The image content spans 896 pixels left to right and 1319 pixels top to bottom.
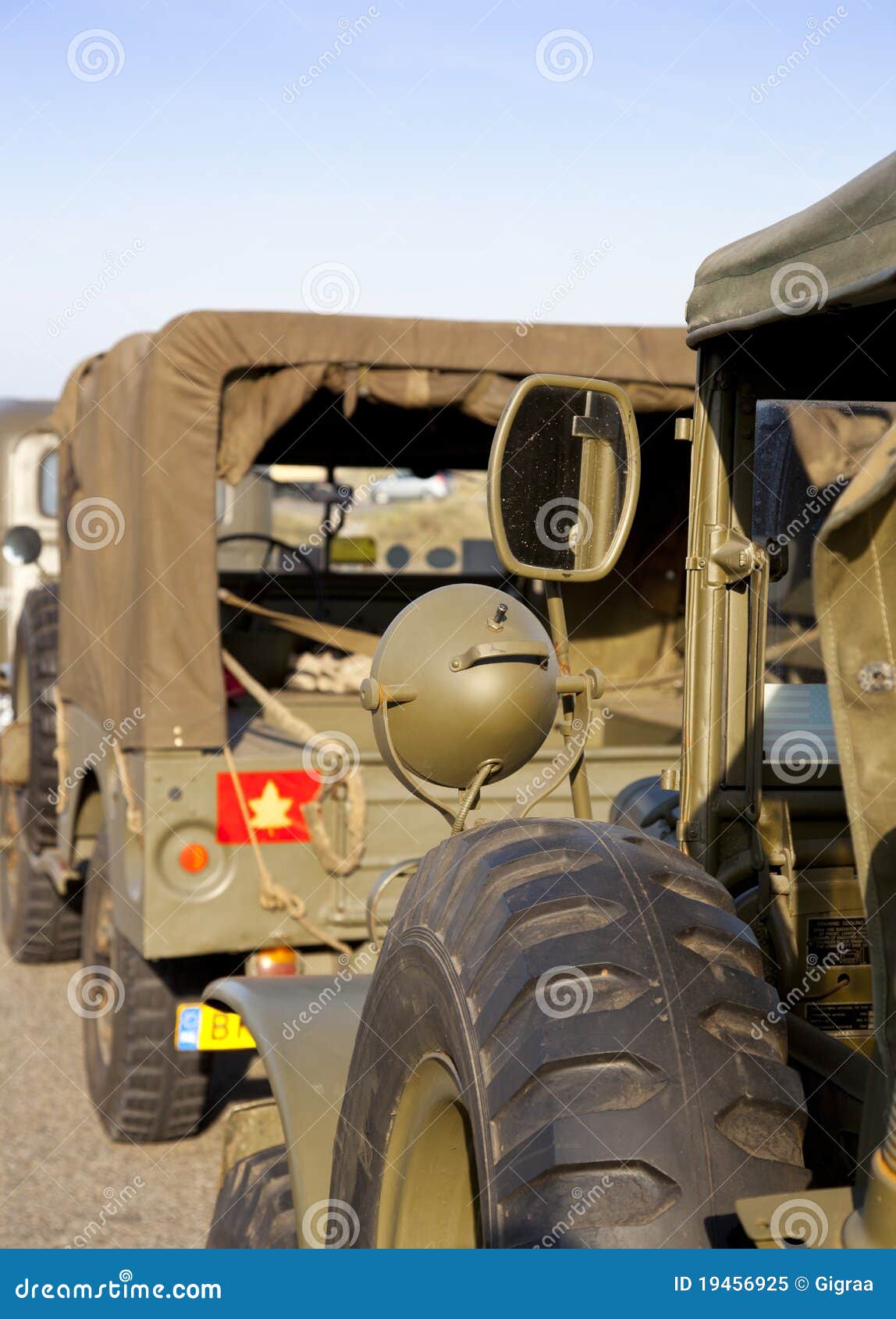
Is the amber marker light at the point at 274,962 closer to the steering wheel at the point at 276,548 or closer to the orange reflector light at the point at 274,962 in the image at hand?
the orange reflector light at the point at 274,962

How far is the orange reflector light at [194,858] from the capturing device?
4301 millimetres

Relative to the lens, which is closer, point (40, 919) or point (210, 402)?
point (210, 402)

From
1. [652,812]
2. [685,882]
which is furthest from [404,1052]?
[652,812]

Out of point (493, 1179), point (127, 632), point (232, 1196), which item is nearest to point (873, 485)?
point (493, 1179)

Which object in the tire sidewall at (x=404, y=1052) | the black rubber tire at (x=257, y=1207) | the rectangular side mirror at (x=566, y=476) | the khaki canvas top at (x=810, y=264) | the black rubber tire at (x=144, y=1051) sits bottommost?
the black rubber tire at (x=144, y=1051)

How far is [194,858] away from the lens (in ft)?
14.1

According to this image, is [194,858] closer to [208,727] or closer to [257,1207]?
[208,727]

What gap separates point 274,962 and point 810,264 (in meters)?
3.41

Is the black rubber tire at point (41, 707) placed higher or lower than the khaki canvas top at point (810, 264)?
lower

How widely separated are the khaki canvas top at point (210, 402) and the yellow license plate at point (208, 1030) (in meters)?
0.83

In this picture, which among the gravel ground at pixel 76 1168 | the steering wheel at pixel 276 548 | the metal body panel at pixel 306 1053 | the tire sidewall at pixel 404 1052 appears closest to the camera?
the tire sidewall at pixel 404 1052

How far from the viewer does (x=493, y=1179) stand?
1.54 meters

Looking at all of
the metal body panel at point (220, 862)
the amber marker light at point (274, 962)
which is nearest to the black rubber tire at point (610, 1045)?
the metal body panel at point (220, 862)

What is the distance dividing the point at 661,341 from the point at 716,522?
107 inches
